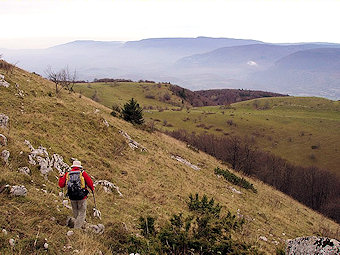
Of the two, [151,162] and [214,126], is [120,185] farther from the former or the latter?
[214,126]

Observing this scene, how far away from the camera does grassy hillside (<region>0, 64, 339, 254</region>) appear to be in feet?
21.0

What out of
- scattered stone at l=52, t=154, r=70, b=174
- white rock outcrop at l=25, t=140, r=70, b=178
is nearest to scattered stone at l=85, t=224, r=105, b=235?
white rock outcrop at l=25, t=140, r=70, b=178

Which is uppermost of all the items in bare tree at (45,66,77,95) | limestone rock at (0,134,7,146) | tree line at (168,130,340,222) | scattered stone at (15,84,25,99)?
bare tree at (45,66,77,95)

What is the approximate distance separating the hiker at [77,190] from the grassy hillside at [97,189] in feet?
1.33

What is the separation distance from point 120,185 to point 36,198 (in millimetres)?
5879

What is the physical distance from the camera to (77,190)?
6.93 metres

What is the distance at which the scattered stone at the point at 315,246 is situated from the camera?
469cm

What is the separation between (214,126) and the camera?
10481 centimetres

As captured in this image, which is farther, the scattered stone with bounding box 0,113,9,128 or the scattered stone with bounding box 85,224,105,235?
the scattered stone with bounding box 0,113,9,128

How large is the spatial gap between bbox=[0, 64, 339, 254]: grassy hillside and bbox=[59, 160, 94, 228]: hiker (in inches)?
16.0

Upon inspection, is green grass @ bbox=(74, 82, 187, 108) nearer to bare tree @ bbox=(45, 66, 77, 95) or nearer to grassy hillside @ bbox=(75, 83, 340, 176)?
grassy hillside @ bbox=(75, 83, 340, 176)

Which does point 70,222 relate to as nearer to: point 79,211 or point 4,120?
point 79,211

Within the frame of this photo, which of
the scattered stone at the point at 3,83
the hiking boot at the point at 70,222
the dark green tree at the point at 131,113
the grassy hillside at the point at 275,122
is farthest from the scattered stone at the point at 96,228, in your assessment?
the grassy hillside at the point at 275,122

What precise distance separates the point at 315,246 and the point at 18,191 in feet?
28.8
